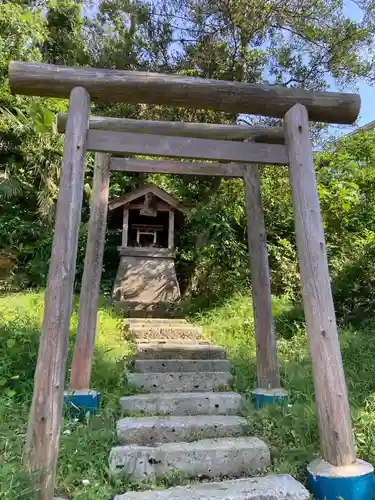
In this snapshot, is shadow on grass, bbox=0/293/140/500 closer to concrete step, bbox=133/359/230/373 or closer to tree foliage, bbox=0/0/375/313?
concrete step, bbox=133/359/230/373

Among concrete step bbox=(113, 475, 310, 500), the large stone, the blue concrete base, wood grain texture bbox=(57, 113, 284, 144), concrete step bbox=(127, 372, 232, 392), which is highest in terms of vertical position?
wood grain texture bbox=(57, 113, 284, 144)

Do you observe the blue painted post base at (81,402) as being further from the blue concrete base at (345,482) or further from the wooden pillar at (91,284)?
the blue concrete base at (345,482)

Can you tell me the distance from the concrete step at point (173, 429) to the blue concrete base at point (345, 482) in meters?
0.95

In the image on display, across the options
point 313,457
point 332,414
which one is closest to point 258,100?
point 332,414

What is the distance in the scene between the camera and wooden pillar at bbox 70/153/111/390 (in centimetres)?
378

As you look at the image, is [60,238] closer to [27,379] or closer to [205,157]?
[205,157]

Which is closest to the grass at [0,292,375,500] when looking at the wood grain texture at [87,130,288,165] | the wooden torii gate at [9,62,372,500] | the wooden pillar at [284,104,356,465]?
the wooden torii gate at [9,62,372,500]

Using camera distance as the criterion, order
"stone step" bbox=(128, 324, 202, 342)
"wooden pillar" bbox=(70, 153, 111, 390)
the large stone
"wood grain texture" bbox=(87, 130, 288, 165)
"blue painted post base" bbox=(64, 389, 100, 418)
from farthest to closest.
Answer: the large stone → "stone step" bbox=(128, 324, 202, 342) → "wooden pillar" bbox=(70, 153, 111, 390) → "blue painted post base" bbox=(64, 389, 100, 418) → "wood grain texture" bbox=(87, 130, 288, 165)

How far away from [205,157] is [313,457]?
7.57 ft

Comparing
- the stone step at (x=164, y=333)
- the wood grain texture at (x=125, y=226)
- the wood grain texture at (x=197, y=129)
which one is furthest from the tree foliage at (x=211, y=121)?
the wood grain texture at (x=197, y=129)

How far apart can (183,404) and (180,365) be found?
86 centimetres

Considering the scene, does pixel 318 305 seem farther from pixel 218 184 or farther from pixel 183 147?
pixel 218 184

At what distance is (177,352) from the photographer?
476 cm

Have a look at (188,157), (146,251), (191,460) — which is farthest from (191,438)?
(146,251)
